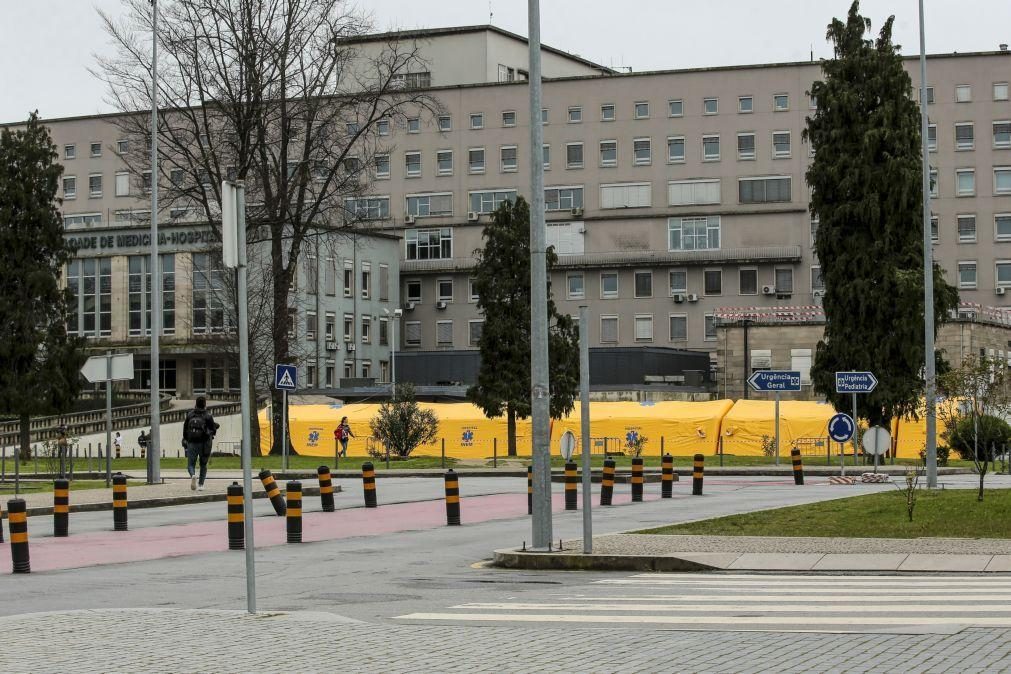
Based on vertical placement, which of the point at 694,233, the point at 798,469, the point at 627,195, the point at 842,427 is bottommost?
the point at 798,469

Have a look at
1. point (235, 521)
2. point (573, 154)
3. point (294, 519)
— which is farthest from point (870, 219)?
point (573, 154)

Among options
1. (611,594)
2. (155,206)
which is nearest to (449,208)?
(155,206)

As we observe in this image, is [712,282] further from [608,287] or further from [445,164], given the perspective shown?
[445,164]

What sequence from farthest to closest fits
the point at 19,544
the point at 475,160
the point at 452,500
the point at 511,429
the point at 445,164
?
1. the point at 445,164
2. the point at 475,160
3. the point at 511,429
4. the point at 452,500
5. the point at 19,544

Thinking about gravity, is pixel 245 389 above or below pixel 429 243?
below

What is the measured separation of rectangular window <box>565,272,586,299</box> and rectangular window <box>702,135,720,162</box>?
11.1m

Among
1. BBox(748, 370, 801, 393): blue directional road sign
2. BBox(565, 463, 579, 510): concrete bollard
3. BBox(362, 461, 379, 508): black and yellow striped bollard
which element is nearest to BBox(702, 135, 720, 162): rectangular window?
BBox(748, 370, 801, 393): blue directional road sign

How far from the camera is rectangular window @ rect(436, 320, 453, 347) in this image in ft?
342

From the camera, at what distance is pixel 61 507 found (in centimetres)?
2241

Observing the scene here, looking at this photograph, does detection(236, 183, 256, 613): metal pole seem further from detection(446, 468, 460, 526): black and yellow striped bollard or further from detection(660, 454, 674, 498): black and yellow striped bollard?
detection(660, 454, 674, 498): black and yellow striped bollard

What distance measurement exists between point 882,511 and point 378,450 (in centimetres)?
3514

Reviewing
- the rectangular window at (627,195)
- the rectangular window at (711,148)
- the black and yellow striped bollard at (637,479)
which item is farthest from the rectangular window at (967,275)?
the black and yellow striped bollard at (637,479)

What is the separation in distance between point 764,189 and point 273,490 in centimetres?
7660

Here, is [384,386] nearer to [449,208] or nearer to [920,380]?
[449,208]
